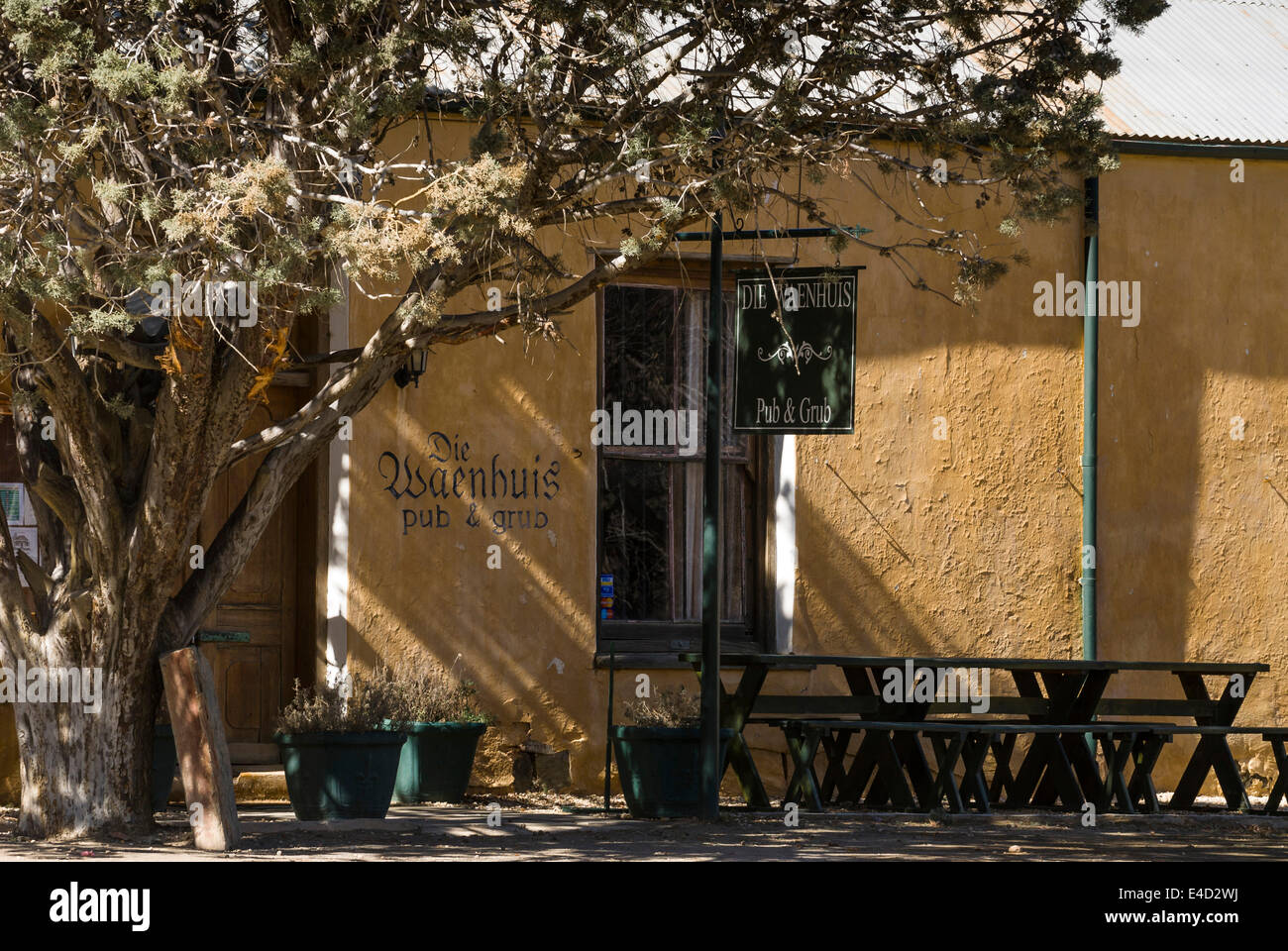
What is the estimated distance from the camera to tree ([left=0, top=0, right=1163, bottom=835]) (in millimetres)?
7176

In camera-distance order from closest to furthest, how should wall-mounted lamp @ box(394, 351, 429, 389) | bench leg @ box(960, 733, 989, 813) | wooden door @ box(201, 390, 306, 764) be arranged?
bench leg @ box(960, 733, 989, 813) → wall-mounted lamp @ box(394, 351, 429, 389) → wooden door @ box(201, 390, 306, 764)

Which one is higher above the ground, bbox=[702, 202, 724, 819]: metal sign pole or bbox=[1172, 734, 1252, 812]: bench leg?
bbox=[702, 202, 724, 819]: metal sign pole

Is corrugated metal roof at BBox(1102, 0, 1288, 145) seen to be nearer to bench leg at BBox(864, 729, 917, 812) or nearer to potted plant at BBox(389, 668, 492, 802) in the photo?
bench leg at BBox(864, 729, 917, 812)

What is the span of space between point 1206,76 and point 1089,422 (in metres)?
3.14

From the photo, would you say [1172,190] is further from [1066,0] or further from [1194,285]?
[1066,0]

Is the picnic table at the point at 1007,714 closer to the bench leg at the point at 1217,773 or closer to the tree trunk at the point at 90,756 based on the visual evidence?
the bench leg at the point at 1217,773

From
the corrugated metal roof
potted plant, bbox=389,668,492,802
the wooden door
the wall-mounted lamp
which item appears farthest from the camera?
the corrugated metal roof

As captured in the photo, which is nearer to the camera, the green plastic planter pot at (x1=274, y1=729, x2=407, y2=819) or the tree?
the tree

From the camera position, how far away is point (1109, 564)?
11.8 metres

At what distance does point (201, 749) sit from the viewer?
774cm

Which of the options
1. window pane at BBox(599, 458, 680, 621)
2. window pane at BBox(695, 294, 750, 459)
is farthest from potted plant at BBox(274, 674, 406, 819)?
window pane at BBox(695, 294, 750, 459)

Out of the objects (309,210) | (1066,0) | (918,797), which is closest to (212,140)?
(309,210)

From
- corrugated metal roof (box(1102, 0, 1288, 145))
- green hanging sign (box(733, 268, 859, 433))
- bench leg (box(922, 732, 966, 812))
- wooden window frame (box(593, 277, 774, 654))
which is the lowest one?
bench leg (box(922, 732, 966, 812))

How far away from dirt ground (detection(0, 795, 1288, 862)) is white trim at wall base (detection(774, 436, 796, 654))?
4.68 feet
